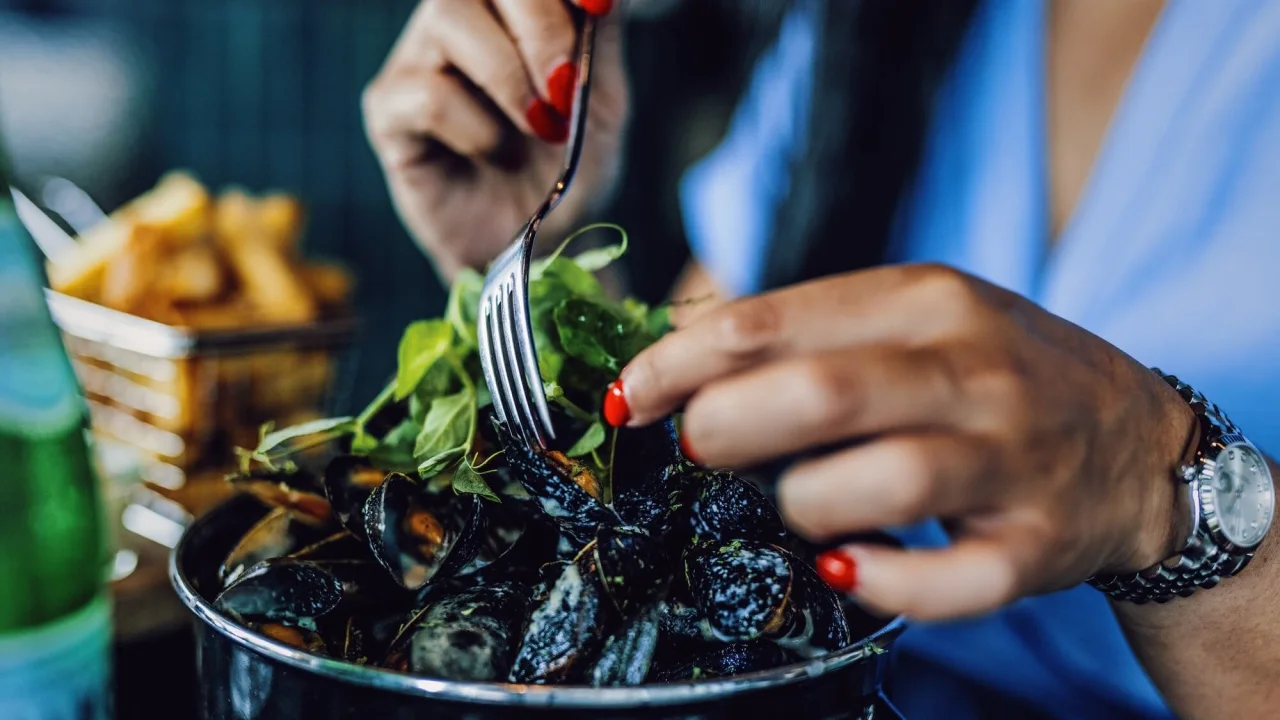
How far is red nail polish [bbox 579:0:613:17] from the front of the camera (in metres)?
0.60

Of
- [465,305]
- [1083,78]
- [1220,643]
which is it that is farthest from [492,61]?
[1083,78]

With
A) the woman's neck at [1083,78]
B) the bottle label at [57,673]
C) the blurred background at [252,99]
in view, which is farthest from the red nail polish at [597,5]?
the blurred background at [252,99]

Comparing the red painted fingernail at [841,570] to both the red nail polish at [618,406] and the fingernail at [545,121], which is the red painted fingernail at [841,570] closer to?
the red nail polish at [618,406]

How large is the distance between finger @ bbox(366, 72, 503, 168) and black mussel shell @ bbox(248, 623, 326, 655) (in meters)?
0.46

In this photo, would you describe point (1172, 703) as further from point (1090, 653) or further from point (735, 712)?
point (735, 712)

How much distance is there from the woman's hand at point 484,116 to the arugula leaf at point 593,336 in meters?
0.27

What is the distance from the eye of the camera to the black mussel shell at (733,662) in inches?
12.7

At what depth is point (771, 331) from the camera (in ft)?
0.94

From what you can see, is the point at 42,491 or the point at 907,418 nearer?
the point at 907,418

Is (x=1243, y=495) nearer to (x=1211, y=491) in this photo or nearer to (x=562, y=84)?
(x=1211, y=491)

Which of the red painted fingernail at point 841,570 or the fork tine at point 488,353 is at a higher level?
the fork tine at point 488,353

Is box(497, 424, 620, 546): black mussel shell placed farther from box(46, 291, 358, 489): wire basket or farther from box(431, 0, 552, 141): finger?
box(46, 291, 358, 489): wire basket

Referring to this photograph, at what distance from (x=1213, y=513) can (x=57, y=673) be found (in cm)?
48

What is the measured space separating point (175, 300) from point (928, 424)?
0.84 metres
